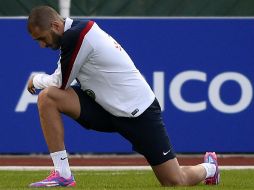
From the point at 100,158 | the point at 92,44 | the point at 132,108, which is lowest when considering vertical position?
the point at 100,158

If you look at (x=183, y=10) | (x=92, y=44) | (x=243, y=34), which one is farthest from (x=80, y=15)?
(x=92, y=44)

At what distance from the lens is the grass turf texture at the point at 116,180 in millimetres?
8156

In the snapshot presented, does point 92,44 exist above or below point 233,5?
above

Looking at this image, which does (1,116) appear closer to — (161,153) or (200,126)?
(200,126)

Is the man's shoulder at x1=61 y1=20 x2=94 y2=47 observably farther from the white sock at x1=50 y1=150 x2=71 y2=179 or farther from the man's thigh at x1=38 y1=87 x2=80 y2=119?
the white sock at x1=50 y1=150 x2=71 y2=179

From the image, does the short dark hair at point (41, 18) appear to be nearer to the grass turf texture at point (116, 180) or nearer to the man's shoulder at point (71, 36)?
the man's shoulder at point (71, 36)

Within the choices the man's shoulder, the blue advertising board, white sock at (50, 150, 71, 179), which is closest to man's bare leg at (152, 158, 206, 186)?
white sock at (50, 150, 71, 179)

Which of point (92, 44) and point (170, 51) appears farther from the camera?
point (170, 51)

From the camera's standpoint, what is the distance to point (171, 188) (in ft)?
25.6

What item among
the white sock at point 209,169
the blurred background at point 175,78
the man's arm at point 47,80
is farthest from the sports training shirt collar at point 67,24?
the blurred background at point 175,78

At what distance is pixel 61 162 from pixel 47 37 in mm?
994

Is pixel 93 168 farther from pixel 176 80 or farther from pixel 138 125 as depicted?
pixel 138 125

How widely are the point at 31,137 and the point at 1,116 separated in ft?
1.44

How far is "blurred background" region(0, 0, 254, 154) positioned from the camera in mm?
12172
